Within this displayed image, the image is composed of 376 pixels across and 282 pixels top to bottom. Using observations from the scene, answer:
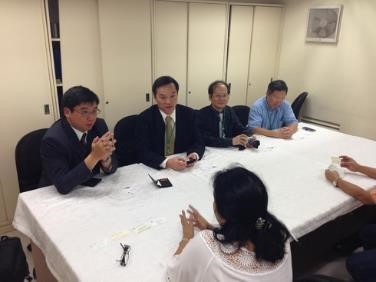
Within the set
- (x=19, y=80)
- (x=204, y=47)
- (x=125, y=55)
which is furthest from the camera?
(x=204, y=47)

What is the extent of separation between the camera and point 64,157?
178 centimetres

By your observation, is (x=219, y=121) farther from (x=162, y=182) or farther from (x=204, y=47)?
(x=204, y=47)

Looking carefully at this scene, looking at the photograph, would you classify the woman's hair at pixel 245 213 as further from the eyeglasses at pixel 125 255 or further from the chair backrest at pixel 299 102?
the chair backrest at pixel 299 102

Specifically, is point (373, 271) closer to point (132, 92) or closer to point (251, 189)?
point (251, 189)

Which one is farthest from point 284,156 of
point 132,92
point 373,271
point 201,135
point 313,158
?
point 132,92

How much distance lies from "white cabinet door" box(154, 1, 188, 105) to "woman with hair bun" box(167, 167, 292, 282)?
2623 millimetres

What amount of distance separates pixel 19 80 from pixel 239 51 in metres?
2.57

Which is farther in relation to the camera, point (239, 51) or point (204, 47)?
point (239, 51)

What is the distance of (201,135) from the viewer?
247 cm

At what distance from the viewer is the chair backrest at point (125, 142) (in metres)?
2.67

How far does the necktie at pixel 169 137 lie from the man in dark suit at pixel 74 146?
0.55m

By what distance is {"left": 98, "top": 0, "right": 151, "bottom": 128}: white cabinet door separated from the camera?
2.98 m

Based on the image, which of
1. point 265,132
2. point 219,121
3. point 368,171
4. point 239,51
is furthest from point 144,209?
point 239,51

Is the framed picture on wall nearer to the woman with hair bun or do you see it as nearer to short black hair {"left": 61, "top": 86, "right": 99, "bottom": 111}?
short black hair {"left": 61, "top": 86, "right": 99, "bottom": 111}
